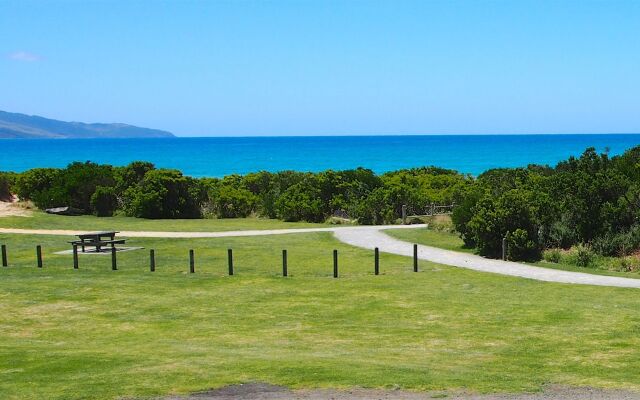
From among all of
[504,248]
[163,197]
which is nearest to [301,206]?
[163,197]

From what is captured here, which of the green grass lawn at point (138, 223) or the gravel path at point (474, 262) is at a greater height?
the green grass lawn at point (138, 223)

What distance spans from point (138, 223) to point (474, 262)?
21690mm

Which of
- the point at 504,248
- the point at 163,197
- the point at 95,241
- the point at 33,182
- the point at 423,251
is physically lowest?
the point at 423,251

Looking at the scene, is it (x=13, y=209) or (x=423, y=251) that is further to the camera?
(x=13, y=209)

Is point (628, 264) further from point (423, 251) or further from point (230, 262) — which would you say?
point (230, 262)

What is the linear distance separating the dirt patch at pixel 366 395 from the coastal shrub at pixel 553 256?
1779 centimetres

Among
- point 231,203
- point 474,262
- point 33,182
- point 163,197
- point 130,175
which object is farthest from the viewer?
point 33,182

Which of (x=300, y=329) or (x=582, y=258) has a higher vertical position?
(x=582, y=258)

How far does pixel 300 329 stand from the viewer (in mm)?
18016

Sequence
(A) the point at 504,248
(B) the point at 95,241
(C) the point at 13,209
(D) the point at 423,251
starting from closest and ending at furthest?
(A) the point at 504,248
(D) the point at 423,251
(B) the point at 95,241
(C) the point at 13,209

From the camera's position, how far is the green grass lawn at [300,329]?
12953 mm

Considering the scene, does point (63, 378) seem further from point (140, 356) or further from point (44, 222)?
point (44, 222)

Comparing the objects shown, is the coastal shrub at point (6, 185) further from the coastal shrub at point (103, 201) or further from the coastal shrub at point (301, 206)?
the coastal shrub at point (301, 206)

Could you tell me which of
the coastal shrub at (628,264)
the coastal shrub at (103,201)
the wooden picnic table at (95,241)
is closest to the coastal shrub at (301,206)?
the coastal shrub at (103,201)
